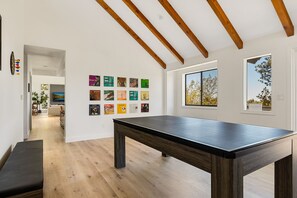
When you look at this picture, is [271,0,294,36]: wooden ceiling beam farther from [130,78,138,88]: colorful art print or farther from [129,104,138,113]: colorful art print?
[129,104,138,113]: colorful art print

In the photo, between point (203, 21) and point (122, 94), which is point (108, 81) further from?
point (203, 21)

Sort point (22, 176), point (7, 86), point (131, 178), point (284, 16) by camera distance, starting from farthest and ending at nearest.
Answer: point (284, 16) < point (131, 178) < point (7, 86) < point (22, 176)

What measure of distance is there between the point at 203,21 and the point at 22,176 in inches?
163

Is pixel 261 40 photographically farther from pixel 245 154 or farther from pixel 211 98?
pixel 245 154

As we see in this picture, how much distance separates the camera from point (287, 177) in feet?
5.14

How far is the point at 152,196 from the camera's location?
1.94 m

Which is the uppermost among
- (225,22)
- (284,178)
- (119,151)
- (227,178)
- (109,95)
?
(225,22)

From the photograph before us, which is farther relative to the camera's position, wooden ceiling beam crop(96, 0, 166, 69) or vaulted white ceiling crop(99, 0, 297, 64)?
wooden ceiling beam crop(96, 0, 166, 69)

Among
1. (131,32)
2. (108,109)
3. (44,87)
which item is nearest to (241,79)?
(131,32)

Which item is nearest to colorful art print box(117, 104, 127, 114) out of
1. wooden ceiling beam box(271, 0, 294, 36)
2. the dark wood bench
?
the dark wood bench

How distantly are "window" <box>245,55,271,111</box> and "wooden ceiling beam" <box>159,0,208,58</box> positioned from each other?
113cm

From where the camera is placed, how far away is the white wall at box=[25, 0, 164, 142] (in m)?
4.19

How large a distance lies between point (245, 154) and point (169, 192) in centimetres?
122

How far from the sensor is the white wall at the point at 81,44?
419 centimetres
